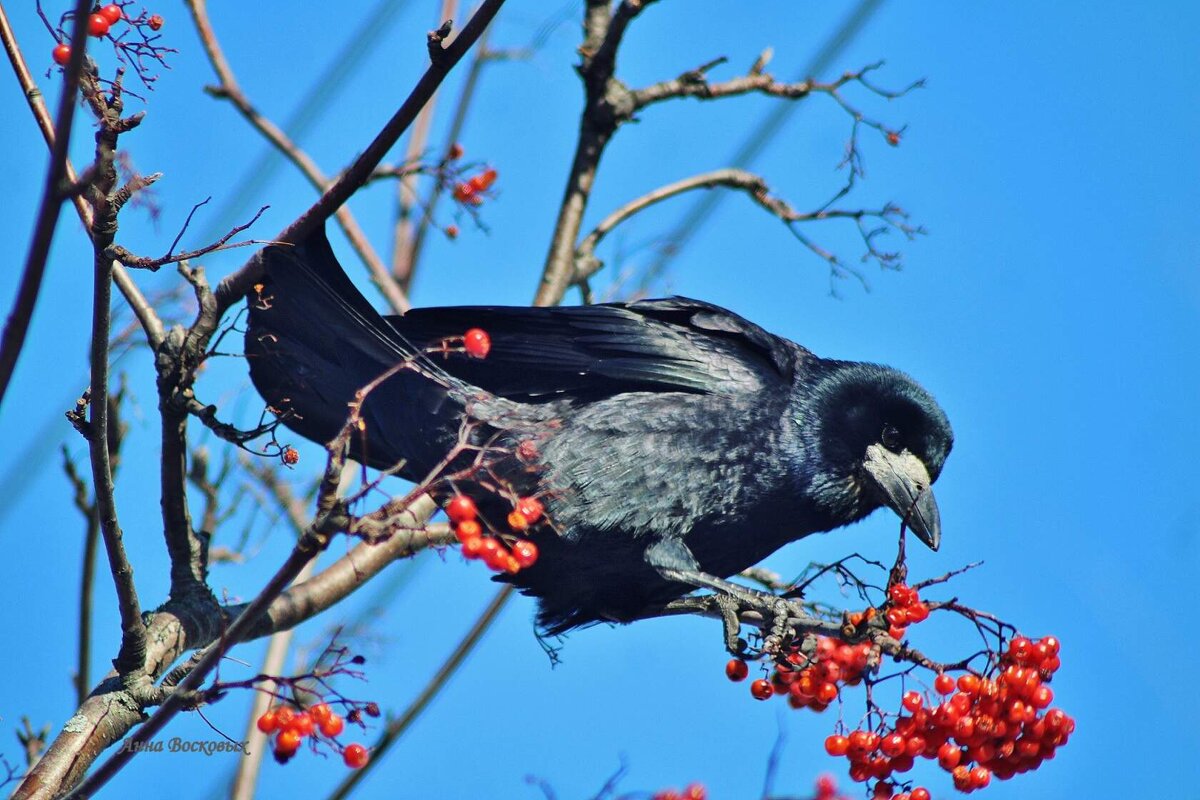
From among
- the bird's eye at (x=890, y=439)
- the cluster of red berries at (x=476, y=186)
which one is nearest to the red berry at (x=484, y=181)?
the cluster of red berries at (x=476, y=186)

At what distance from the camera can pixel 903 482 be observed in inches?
166

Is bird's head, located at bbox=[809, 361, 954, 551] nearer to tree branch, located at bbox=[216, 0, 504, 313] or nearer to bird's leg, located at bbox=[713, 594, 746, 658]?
bird's leg, located at bbox=[713, 594, 746, 658]

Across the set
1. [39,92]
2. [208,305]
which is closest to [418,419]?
[208,305]

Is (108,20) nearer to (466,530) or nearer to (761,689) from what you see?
(466,530)

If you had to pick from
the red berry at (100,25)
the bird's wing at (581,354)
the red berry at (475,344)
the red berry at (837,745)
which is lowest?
the red berry at (837,745)

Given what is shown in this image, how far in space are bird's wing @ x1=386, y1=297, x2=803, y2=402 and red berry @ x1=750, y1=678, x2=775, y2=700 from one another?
4.09 ft

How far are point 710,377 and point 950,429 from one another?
37.7 inches

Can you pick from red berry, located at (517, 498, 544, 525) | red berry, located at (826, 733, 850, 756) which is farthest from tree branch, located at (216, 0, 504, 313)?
red berry, located at (826, 733, 850, 756)

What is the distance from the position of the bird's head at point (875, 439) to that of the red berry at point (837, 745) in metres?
1.26

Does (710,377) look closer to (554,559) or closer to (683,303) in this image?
(683,303)

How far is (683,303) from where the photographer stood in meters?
4.31

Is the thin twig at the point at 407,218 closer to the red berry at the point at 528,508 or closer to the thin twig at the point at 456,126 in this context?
the thin twig at the point at 456,126

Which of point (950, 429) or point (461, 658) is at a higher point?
point (950, 429)

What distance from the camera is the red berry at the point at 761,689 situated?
306 centimetres
